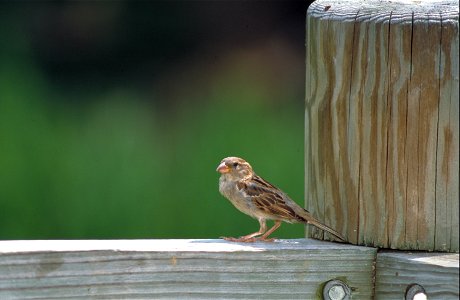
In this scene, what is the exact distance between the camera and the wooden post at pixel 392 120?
2773mm

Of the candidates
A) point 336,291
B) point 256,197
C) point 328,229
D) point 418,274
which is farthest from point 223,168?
point 418,274

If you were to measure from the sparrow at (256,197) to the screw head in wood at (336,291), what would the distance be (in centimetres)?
47

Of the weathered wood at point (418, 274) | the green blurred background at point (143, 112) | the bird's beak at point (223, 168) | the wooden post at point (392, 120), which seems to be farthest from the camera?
the green blurred background at point (143, 112)

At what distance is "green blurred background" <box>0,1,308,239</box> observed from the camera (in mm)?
5918

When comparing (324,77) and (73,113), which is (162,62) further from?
(324,77)

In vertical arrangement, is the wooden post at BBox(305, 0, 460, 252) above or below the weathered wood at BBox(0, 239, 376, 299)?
above

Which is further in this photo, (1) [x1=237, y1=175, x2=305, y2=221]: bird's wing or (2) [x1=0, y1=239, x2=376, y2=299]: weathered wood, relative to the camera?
(1) [x1=237, y1=175, x2=305, y2=221]: bird's wing

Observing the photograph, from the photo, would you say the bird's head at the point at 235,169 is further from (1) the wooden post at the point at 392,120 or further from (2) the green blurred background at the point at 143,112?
(2) the green blurred background at the point at 143,112

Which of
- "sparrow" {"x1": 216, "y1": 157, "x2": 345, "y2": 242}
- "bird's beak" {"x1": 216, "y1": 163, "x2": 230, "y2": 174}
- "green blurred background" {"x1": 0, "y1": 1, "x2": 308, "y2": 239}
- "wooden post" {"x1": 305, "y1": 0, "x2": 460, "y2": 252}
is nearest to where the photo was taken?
"wooden post" {"x1": 305, "y1": 0, "x2": 460, "y2": 252}

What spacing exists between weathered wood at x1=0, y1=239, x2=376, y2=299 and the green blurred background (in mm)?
2794

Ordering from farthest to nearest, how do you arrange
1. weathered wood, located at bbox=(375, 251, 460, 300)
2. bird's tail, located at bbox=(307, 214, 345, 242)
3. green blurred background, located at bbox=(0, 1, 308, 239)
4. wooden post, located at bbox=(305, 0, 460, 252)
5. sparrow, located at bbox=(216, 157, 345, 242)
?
green blurred background, located at bbox=(0, 1, 308, 239) → sparrow, located at bbox=(216, 157, 345, 242) → bird's tail, located at bbox=(307, 214, 345, 242) → wooden post, located at bbox=(305, 0, 460, 252) → weathered wood, located at bbox=(375, 251, 460, 300)

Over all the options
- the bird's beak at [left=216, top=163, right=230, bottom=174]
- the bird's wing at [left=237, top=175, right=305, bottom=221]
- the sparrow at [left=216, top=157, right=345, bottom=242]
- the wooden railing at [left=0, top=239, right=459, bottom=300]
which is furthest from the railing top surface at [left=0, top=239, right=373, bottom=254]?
the bird's beak at [left=216, top=163, right=230, bottom=174]

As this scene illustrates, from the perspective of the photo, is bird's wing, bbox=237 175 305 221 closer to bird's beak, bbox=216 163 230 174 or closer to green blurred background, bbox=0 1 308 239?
bird's beak, bbox=216 163 230 174

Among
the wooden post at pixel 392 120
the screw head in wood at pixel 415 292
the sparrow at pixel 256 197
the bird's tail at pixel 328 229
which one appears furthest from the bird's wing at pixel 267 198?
the screw head in wood at pixel 415 292
